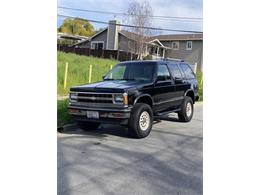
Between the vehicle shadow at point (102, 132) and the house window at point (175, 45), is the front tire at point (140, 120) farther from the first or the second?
the house window at point (175, 45)

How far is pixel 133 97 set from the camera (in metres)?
6.20

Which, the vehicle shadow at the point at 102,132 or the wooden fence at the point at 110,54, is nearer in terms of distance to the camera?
the vehicle shadow at the point at 102,132

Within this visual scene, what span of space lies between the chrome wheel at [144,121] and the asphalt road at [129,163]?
254mm

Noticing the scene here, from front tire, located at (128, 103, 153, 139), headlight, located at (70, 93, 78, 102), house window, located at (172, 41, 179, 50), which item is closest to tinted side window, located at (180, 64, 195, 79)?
front tire, located at (128, 103, 153, 139)

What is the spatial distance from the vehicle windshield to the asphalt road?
4.03 ft

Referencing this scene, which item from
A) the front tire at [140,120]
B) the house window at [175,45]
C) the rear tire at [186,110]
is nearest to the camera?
the front tire at [140,120]

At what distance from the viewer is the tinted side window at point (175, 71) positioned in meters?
7.86

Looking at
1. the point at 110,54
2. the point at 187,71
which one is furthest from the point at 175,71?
the point at 110,54

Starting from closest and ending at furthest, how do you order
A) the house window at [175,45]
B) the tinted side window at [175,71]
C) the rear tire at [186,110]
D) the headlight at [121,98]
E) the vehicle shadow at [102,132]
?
the headlight at [121,98] → the vehicle shadow at [102,132] → the tinted side window at [175,71] → the rear tire at [186,110] → the house window at [175,45]

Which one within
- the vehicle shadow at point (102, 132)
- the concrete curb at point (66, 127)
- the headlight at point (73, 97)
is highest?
the headlight at point (73, 97)

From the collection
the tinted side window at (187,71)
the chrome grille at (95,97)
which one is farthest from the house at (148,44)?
the chrome grille at (95,97)

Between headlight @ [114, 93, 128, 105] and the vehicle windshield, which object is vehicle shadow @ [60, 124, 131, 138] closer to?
headlight @ [114, 93, 128, 105]
